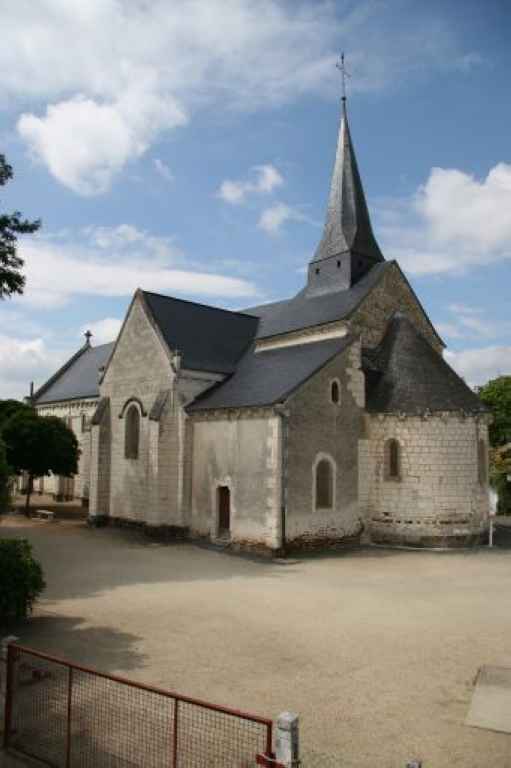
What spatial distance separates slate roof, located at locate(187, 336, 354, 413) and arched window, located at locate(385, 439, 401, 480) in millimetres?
4012

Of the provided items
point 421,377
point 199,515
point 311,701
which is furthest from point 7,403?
point 311,701

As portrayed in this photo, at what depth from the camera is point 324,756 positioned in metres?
6.20

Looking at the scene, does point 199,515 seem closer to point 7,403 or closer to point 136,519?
point 136,519

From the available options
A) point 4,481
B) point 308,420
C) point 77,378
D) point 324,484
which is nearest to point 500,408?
point 324,484

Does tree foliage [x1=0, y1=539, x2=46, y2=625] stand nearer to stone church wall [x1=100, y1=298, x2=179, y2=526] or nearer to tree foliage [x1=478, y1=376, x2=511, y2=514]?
stone church wall [x1=100, y1=298, x2=179, y2=526]

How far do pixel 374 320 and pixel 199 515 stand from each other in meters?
10.8

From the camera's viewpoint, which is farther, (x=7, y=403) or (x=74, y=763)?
(x=7, y=403)

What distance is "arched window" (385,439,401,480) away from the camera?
69.4 ft

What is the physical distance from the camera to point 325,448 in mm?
20438

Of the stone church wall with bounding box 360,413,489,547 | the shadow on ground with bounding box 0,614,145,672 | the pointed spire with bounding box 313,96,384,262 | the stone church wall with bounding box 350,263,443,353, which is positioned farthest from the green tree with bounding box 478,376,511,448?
the shadow on ground with bounding box 0,614,145,672

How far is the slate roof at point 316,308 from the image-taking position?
2384cm

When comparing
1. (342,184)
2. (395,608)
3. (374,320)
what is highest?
(342,184)

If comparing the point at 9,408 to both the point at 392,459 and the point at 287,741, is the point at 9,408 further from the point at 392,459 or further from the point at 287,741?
the point at 287,741

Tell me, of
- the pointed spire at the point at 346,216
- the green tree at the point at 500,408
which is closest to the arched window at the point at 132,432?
the pointed spire at the point at 346,216
